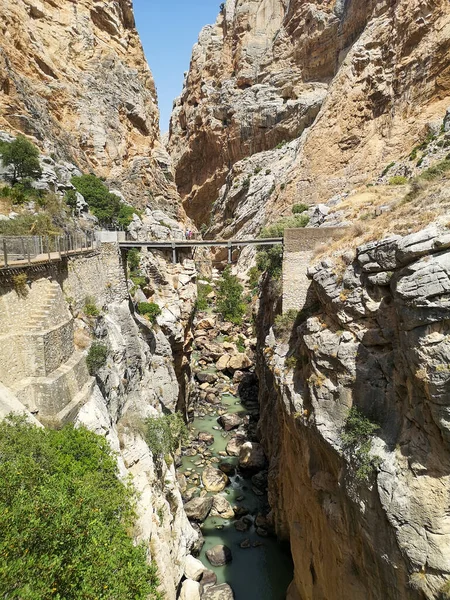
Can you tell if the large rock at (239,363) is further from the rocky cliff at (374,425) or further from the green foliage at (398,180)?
the green foliage at (398,180)

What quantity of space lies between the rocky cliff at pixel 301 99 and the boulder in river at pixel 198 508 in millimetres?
29036

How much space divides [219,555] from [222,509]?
2.38 meters

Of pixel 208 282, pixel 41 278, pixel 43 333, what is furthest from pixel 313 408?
pixel 208 282

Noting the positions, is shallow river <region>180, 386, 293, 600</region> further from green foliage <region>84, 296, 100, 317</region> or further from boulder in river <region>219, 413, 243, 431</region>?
green foliage <region>84, 296, 100, 317</region>

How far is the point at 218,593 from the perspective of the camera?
14.1 meters

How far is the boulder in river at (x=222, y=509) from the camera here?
18.2 metres

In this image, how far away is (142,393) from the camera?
1827cm

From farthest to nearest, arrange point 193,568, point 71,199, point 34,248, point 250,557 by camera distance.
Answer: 1. point 71,199
2. point 250,557
3. point 193,568
4. point 34,248

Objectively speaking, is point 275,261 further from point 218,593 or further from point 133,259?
point 218,593

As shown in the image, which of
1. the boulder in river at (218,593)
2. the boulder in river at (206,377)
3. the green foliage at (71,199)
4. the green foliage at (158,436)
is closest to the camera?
the boulder in river at (218,593)

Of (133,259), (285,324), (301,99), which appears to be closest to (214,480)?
(285,324)

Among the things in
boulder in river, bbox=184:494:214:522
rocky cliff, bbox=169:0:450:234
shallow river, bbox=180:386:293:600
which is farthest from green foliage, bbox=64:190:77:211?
rocky cliff, bbox=169:0:450:234

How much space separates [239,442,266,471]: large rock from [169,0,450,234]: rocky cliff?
25125 mm

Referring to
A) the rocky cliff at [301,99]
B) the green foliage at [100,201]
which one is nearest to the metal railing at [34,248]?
the green foliage at [100,201]
